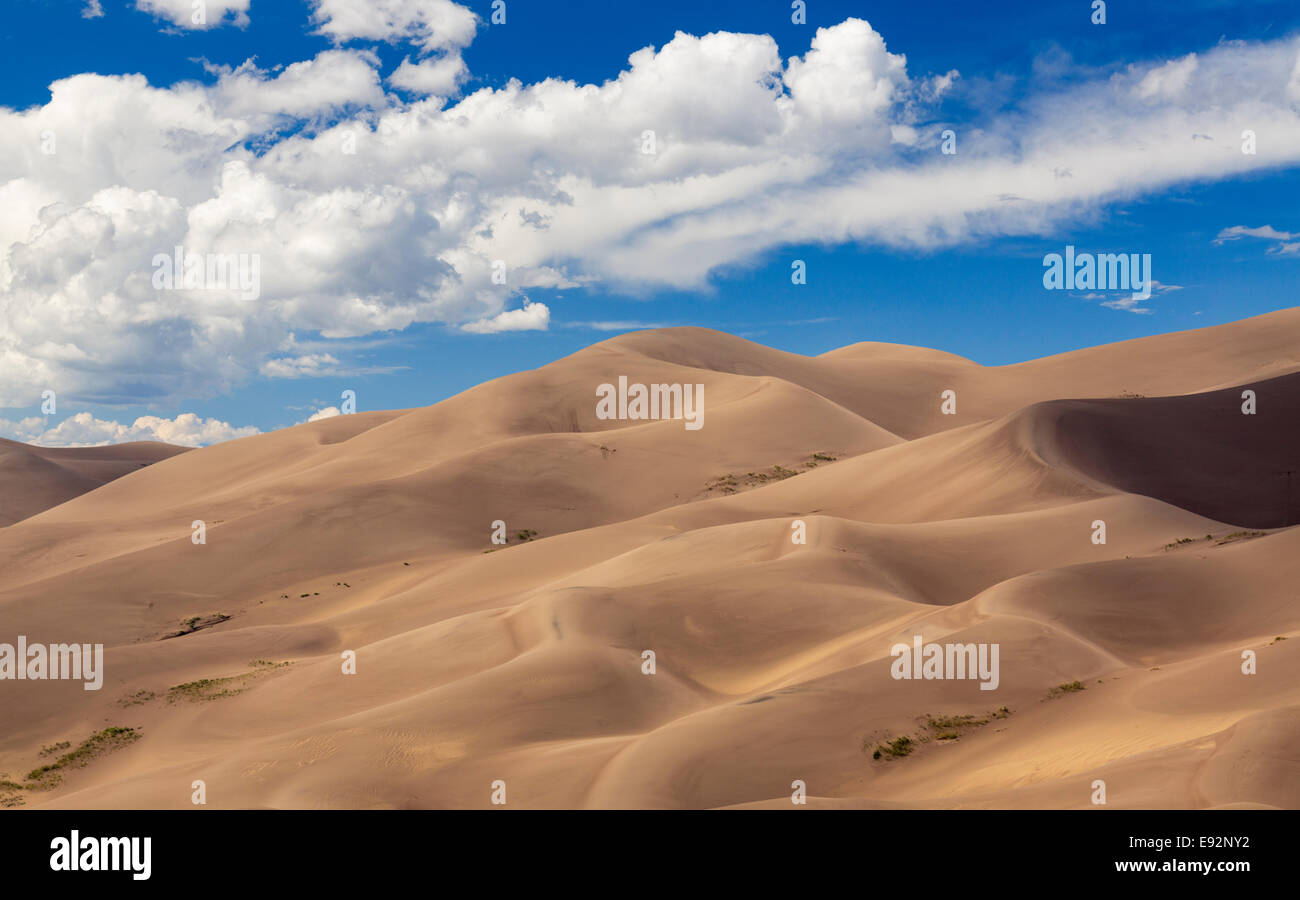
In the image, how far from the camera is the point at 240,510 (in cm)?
5141

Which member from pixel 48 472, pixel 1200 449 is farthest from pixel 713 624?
pixel 48 472

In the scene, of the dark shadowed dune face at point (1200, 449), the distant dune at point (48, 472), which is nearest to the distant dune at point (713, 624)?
the dark shadowed dune face at point (1200, 449)

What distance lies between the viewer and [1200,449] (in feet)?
120

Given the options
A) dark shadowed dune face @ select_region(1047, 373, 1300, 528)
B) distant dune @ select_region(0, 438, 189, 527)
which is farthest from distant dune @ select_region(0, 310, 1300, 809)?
distant dune @ select_region(0, 438, 189, 527)

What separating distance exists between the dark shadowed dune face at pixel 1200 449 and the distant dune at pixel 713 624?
15cm

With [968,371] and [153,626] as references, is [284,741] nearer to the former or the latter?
[153,626]

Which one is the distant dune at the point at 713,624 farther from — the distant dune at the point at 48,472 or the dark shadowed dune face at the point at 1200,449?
the distant dune at the point at 48,472

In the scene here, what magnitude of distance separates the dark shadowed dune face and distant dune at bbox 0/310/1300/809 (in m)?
0.15

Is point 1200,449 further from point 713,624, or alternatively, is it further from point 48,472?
point 48,472

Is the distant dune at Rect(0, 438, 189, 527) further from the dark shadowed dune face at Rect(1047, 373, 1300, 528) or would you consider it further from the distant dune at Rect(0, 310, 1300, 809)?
the dark shadowed dune face at Rect(1047, 373, 1300, 528)

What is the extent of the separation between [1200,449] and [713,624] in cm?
2480
